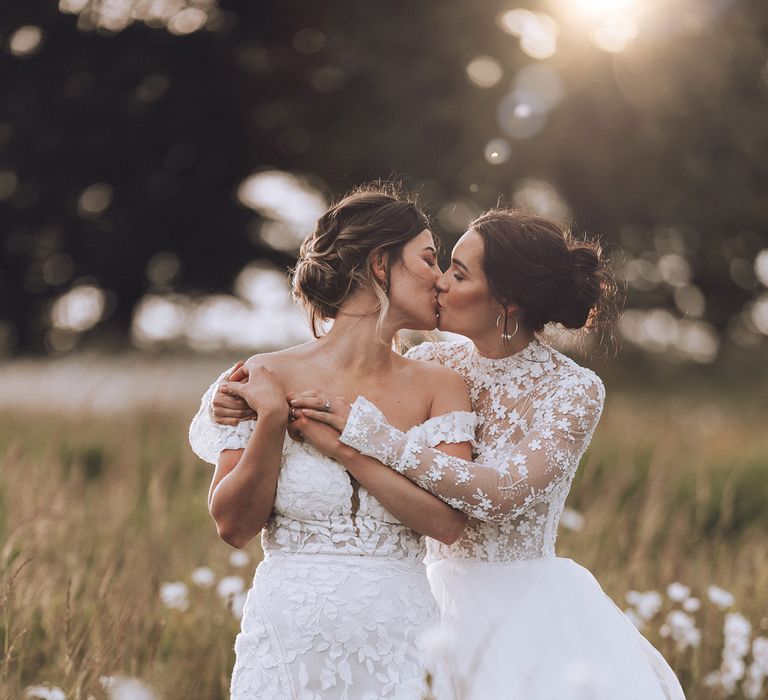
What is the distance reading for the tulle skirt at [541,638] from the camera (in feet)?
10.4

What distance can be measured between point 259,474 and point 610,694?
1.29 metres

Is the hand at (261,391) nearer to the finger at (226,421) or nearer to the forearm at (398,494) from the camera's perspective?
the finger at (226,421)

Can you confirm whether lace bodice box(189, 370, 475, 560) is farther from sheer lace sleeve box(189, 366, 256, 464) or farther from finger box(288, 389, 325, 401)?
finger box(288, 389, 325, 401)

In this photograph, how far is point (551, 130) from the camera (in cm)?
1167

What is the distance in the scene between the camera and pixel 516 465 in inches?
125

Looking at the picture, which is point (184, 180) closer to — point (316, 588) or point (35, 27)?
point (35, 27)

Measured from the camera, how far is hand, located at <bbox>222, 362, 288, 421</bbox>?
2.92 m

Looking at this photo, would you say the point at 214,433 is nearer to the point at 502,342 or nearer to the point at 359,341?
the point at 359,341

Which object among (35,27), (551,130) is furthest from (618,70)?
(35,27)

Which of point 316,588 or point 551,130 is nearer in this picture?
point 316,588

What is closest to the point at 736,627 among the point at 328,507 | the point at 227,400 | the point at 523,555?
the point at 523,555

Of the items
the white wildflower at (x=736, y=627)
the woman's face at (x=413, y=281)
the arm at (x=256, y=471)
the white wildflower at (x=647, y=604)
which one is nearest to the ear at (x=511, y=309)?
the woman's face at (x=413, y=281)

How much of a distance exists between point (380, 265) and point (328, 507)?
2.54ft

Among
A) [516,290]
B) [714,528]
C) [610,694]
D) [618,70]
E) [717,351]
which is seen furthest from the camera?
[717,351]
